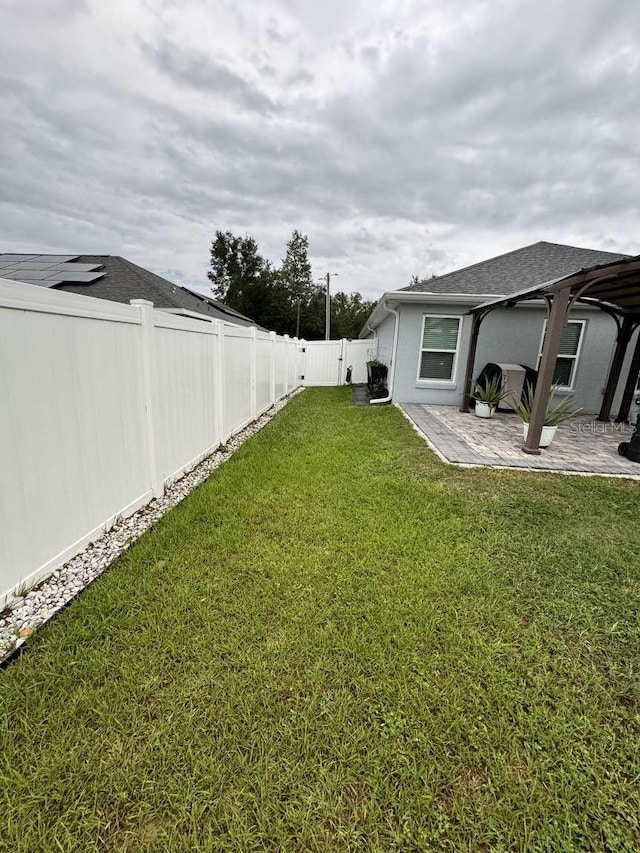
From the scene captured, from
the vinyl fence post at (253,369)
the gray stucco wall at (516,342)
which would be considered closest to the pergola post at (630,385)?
the gray stucco wall at (516,342)

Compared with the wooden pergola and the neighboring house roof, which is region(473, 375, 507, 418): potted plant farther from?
the neighboring house roof

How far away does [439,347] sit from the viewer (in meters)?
8.98

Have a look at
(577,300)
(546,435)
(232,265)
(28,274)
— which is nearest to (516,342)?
(577,300)

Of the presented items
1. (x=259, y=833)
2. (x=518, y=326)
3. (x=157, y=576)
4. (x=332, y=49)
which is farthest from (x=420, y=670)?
(x=332, y=49)

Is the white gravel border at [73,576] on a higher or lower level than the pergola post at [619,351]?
lower

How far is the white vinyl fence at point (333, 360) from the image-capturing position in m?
15.6

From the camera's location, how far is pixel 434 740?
4.77ft

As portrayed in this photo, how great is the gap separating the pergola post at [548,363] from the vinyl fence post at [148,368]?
195 inches

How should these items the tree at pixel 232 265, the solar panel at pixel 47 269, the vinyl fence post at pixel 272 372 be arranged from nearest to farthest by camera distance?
the vinyl fence post at pixel 272 372 < the solar panel at pixel 47 269 < the tree at pixel 232 265

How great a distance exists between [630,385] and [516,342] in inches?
96.3

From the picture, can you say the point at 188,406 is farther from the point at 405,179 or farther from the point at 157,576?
the point at 405,179

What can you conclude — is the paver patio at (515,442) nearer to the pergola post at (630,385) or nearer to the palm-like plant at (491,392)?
A: the pergola post at (630,385)

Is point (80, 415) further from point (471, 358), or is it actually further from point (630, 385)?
point (630, 385)

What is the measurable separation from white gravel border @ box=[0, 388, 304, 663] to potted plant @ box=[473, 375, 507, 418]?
6.23 metres
